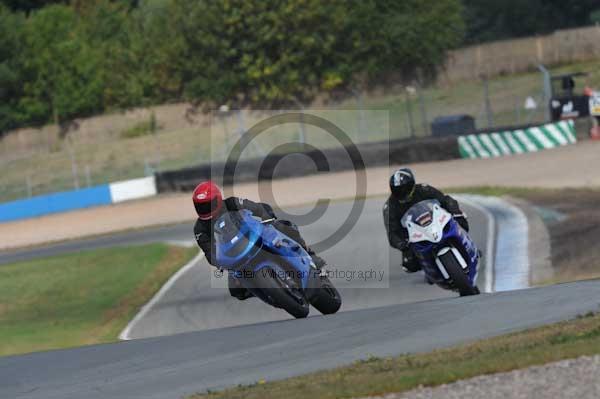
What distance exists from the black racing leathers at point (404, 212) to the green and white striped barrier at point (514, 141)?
59.8 ft

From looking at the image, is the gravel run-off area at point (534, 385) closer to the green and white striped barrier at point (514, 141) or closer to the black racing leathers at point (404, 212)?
the black racing leathers at point (404, 212)

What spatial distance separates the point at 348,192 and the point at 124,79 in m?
29.9

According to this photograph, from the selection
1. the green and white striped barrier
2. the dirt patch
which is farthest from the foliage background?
the dirt patch

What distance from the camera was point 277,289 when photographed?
383 inches

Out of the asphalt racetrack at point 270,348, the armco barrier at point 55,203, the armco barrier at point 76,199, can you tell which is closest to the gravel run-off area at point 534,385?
the asphalt racetrack at point 270,348

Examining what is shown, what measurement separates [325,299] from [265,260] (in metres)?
0.93

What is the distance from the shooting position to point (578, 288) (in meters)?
9.36

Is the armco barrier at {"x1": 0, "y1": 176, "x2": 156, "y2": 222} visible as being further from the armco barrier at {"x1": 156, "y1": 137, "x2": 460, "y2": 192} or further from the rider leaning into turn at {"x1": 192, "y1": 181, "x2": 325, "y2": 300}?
the rider leaning into turn at {"x1": 192, "y1": 181, "x2": 325, "y2": 300}

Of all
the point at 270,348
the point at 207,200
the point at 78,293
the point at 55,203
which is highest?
the point at 207,200

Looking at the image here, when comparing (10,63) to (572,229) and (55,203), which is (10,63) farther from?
(572,229)

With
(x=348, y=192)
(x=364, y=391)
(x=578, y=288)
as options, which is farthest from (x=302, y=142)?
(x=364, y=391)

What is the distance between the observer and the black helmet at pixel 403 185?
37.0ft

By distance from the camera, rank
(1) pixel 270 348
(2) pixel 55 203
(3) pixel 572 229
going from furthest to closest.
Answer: (2) pixel 55 203 < (3) pixel 572 229 < (1) pixel 270 348

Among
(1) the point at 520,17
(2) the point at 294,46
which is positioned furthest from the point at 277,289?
(1) the point at 520,17
